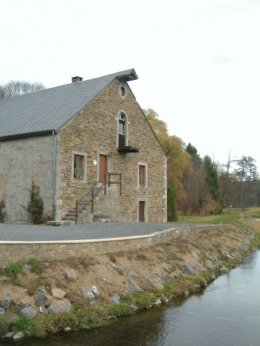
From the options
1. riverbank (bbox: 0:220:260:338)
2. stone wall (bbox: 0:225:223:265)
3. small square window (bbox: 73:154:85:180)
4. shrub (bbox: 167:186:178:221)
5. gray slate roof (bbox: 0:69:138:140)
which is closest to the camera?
riverbank (bbox: 0:220:260:338)

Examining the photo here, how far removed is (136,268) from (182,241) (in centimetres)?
550

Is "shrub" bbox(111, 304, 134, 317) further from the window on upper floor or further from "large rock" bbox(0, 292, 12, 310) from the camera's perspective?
the window on upper floor

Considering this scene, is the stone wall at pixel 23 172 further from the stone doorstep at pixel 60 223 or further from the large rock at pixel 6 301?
the large rock at pixel 6 301

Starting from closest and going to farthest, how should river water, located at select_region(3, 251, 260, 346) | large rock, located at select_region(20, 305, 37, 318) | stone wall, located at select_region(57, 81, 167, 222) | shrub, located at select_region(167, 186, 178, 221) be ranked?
river water, located at select_region(3, 251, 260, 346)
large rock, located at select_region(20, 305, 37, 318)
stone wall, located at select_region(57, 81, 167, 222)
shrub, located at select_region(167, 186, 178, 221)

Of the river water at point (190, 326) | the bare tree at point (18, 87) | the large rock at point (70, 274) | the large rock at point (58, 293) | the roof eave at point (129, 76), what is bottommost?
the river water at point (190, 326)

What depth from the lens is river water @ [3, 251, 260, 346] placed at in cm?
913

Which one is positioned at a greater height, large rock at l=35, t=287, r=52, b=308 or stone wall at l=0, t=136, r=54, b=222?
stone wall at l=0, t=136, r=54, b=222

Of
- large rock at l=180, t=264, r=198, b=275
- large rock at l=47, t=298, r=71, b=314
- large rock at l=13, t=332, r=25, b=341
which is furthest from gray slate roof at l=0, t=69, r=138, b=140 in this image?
large rock at l=13, t=332, r=25, b=341

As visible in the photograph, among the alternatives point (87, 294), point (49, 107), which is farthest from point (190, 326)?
point (49, 107)

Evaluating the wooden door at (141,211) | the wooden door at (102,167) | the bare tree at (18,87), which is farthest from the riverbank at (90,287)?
the bare tree at (18,87)

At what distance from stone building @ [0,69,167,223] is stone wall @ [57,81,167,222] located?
5 centimetres

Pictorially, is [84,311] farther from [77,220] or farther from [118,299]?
[77,220]

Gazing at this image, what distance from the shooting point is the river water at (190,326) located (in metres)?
9.13

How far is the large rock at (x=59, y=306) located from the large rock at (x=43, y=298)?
106 mm
